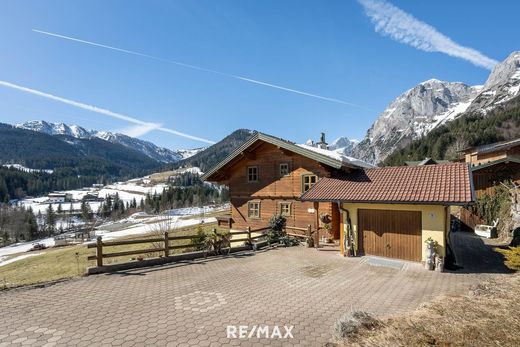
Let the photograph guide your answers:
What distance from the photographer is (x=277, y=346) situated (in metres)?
6.80

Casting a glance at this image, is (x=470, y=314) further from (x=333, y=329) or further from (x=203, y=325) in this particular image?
(x=203, y=325)

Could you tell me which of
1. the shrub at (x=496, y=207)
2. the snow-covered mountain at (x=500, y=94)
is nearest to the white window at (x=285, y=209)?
the shrub at (x=496, y=207)

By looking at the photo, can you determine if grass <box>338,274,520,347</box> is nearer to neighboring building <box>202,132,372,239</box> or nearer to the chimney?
neighboring building <box>202,132,372,239</box>

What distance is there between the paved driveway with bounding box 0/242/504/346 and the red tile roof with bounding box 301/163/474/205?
3076mm

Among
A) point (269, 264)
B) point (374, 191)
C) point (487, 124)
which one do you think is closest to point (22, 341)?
point (269, 264)

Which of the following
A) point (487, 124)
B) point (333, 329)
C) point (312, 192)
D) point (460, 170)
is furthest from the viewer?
point (487, 124)

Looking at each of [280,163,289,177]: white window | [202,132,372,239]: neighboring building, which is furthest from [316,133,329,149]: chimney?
[280,163,289,177]: white window

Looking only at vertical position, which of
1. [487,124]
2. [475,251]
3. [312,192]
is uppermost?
[487,124]

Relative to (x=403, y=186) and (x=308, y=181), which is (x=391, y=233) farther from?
(x=308, y=181)

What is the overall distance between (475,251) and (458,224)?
10.3 meters

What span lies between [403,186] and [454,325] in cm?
887

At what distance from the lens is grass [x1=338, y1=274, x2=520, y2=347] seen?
6.35 m

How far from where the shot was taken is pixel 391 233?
14.9 meters

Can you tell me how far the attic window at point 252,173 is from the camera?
25266mm
